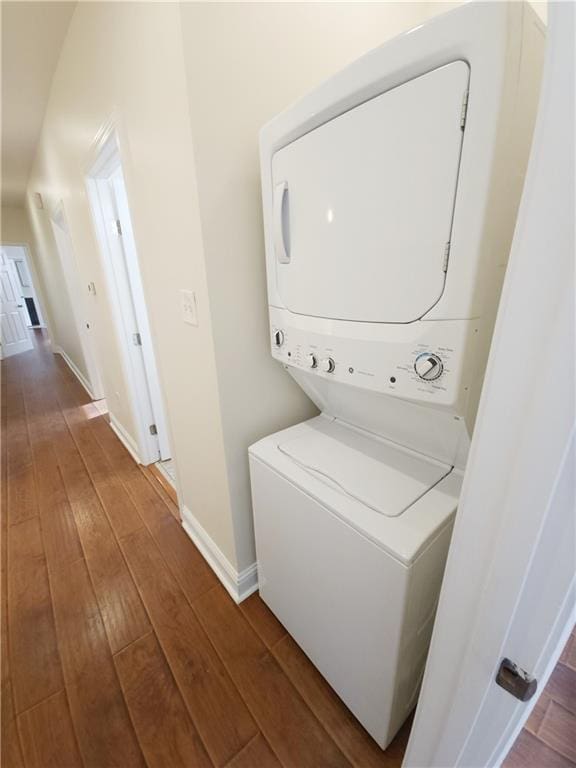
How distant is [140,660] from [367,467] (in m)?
1.18

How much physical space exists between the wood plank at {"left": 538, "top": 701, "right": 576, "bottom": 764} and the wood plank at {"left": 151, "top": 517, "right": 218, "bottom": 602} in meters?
1.29

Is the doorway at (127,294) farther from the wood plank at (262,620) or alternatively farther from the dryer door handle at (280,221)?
the dryer door handle at (280,221)

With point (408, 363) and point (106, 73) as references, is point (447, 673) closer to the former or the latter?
point (408, 363)

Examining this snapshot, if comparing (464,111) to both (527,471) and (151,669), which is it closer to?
(527,471)

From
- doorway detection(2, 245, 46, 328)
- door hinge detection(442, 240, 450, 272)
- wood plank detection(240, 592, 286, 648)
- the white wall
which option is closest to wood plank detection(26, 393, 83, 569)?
the white wall

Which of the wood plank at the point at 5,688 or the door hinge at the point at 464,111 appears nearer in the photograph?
the door hinge at the point at 464,111

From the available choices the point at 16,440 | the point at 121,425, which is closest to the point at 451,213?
the point at 121,425

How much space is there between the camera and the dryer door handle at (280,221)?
2.87 feet

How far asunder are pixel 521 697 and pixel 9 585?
2.12 meters

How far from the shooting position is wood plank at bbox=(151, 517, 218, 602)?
1.51 meters

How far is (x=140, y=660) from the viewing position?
1.22 metres

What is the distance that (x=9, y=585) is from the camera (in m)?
1.56

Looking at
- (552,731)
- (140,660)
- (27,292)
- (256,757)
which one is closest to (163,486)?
(140,660)

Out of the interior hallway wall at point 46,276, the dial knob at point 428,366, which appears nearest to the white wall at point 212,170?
the dial knob at point 428,366
